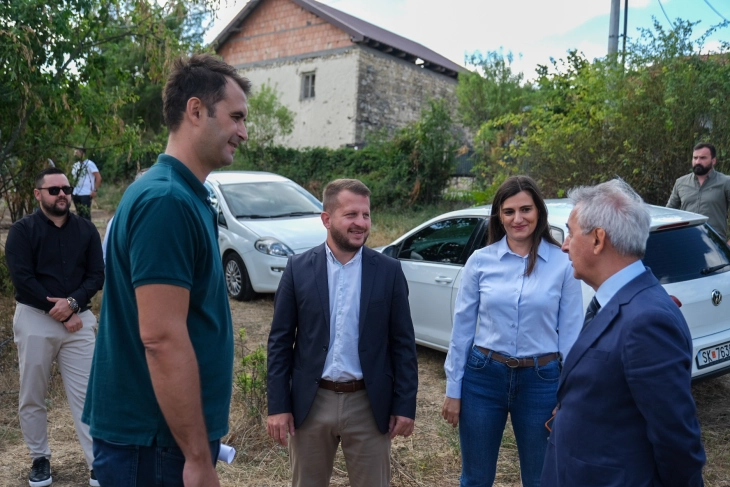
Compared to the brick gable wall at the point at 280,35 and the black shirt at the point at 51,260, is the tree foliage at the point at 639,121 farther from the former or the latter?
the brick gable wall at the point at 280,35

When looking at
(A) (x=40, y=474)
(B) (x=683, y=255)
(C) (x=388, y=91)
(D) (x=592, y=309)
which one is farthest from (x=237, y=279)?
(C) (x=388, y=91)

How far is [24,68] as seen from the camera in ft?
21.5

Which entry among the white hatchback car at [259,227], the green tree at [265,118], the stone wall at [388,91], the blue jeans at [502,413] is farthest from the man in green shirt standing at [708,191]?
the stone wall at [388,91]

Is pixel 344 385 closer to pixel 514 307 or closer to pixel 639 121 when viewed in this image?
pixel 514 307

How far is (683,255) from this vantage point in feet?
17.0

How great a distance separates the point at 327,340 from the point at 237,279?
6.58 meters

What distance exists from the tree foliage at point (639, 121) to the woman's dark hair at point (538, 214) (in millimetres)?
6848

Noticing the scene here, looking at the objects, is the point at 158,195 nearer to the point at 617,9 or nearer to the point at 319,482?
the point at 319,482

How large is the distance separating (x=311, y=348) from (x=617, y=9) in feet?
40.8

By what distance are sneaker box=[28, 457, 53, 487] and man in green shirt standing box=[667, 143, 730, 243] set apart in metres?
6.93

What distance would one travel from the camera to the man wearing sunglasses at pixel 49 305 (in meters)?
4.52

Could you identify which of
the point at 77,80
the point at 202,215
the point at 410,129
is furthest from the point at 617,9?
the point at 202,215

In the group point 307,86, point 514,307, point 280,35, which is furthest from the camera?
point 280,35

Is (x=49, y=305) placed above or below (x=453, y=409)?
above
